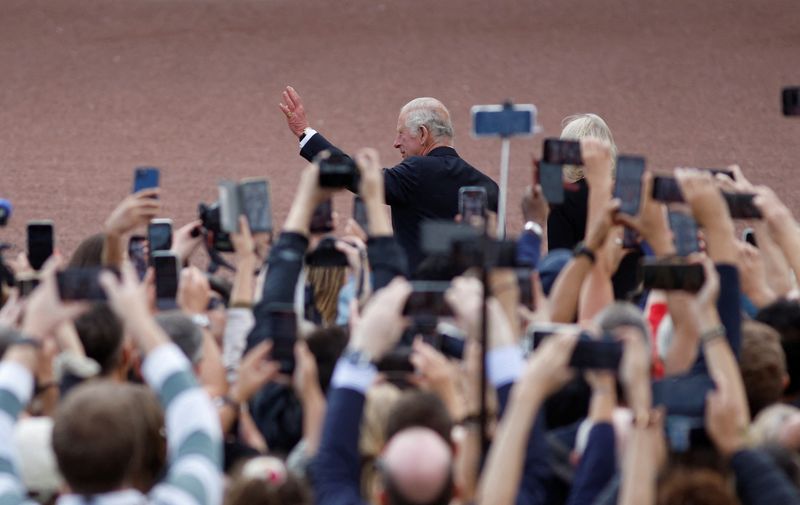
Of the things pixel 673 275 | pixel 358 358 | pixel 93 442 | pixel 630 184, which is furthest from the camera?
pixel 630 184

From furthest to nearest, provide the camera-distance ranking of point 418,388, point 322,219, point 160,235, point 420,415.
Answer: point 160,235, point 322,219, point 418,388, point 420,415

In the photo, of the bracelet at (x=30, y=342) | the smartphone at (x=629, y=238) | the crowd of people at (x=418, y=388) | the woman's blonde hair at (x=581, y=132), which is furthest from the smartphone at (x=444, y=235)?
the woman's blonde hair at (x=581, y=132)

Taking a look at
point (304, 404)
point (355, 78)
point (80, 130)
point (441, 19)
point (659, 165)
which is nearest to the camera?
point (304, 404)

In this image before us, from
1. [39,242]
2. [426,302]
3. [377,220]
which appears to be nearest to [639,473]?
[426,302]

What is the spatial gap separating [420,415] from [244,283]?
1572mm

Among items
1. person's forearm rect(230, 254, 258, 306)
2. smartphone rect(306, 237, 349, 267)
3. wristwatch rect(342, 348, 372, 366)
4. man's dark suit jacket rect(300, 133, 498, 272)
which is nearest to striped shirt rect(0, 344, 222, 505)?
wristwatch rect(342, 348, 372, 366)

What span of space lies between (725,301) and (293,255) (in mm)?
1213

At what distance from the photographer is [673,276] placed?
151 inches

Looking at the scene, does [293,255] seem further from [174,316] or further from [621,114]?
[621,114]

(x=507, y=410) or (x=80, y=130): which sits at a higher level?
(x=80, y=130)

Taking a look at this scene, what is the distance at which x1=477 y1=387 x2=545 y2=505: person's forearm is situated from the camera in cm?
318

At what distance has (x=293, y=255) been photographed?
4309mm

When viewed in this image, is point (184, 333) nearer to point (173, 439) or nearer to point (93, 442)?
point (173, 439)

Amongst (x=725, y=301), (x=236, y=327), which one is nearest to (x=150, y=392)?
(x=236, y=327)
